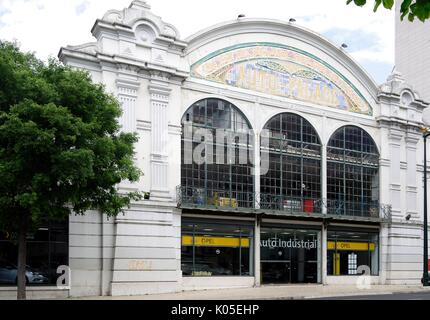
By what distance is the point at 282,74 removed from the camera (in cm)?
3158

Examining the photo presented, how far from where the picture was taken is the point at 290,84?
3175cm

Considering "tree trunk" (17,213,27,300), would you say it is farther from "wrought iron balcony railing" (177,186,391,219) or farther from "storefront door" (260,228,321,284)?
"storefront door" (260,228,321,284)

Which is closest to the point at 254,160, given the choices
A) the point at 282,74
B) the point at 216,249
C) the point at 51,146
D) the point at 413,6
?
the point at 216,249

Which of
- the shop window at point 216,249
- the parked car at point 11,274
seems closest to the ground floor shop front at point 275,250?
the shop window at point 216,249

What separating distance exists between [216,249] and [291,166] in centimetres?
653

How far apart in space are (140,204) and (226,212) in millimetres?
4685

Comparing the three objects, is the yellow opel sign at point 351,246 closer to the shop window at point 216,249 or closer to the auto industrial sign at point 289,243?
the auto industrial sign at point 289,243

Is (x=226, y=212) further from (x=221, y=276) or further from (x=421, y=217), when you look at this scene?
(x=421, y=217)

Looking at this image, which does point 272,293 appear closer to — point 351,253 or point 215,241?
point 215,241

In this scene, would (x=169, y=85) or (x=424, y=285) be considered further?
(x=424, y=285)

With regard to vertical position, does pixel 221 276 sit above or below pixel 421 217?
below

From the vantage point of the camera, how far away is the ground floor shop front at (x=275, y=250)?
27.7 meters

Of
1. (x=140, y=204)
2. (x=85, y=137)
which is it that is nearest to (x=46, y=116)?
(x=85, y=137)

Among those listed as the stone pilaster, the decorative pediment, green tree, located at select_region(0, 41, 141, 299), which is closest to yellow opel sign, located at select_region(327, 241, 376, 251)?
the decorative pediment
